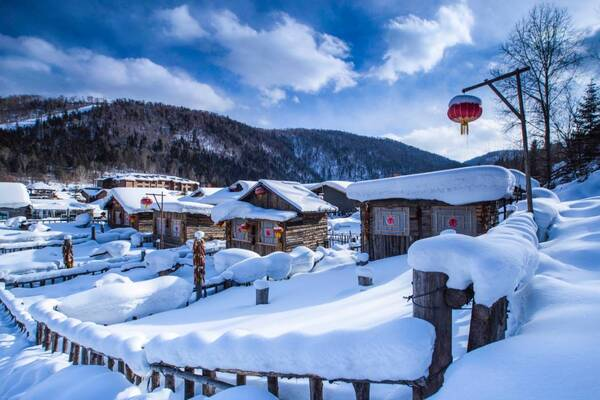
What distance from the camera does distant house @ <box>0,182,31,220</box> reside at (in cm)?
4062

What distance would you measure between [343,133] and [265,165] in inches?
2321

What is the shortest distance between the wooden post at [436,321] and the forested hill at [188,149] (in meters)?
102

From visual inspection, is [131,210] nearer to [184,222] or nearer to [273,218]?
[184,222]

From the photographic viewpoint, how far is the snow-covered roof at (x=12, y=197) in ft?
133

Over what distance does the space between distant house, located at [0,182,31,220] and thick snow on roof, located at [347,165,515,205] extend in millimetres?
50948

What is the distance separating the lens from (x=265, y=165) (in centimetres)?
12306

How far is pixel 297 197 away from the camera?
60.8 ft

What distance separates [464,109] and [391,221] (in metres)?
6.86

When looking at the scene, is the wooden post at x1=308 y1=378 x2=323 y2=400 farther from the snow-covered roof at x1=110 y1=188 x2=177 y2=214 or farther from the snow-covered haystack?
the snow-covered roof at x1=110 y1=188 x2=177 y2=214

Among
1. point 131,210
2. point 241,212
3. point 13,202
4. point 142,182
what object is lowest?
point 241,212

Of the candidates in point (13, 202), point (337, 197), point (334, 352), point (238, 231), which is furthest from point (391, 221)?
point (13, 202)

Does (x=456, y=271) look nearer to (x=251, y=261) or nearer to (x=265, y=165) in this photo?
(x=251, y=261)

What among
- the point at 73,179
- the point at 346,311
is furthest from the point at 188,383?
the point at 73,179

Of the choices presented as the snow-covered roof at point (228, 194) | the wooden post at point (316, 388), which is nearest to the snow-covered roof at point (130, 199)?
the snow-covered roof at point (228, 194)
